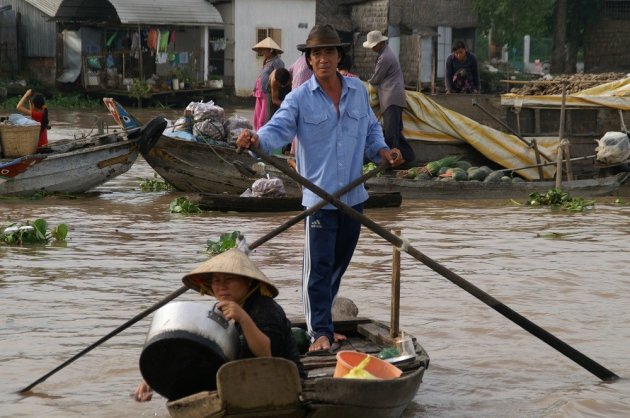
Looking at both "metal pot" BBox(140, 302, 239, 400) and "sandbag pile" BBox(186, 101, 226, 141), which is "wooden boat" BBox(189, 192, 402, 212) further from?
"metal pot" BBox(140, 302, 239, 400)

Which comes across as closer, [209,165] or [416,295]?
[416,295]

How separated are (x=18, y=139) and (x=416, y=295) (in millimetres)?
6146

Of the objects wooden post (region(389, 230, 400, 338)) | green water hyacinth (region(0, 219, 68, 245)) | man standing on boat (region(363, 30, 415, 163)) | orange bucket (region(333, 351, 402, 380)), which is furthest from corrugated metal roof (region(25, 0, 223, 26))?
orange bucket (region(333, 351, 402, 380))

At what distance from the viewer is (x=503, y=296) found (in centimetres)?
757

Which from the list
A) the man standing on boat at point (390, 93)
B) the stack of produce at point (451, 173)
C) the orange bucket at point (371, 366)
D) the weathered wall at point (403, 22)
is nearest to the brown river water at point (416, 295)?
the stack of produce at point (451, 173)

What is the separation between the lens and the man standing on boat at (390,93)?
12281 millimetres

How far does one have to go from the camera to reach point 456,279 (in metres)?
5.33

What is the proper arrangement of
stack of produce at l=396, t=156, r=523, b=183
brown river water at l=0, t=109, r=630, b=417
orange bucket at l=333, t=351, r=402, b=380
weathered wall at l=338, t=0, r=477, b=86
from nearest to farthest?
orange bucket at l=333, t=351, r=402, b=380 < brown river water at l=0, t=109, r=630, b=417 < stack of produce at l=396, t=156, r=523, b=183 < weathered wall at l=338, t=0, r=477, b=86

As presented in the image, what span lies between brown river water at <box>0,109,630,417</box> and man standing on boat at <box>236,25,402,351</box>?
2.37ft

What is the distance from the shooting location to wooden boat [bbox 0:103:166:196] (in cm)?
1230

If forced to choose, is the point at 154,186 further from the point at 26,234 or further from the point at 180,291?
the point at 180,291

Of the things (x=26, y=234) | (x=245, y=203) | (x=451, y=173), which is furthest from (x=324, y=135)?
(x=451, y=173)

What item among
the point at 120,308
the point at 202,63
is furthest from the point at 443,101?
the point at 202,63

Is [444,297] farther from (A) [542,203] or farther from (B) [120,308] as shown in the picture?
(A) [542,203]
